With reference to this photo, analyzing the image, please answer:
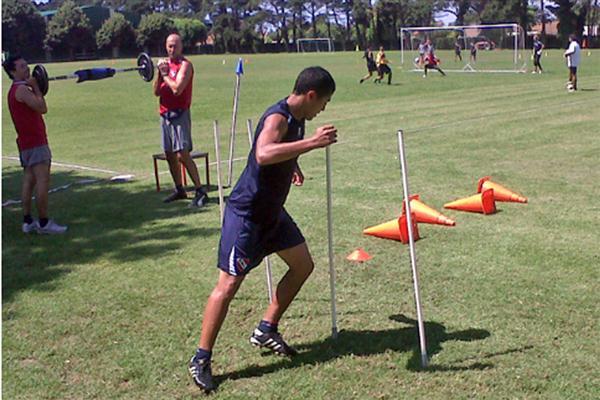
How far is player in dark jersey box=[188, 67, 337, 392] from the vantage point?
383cm

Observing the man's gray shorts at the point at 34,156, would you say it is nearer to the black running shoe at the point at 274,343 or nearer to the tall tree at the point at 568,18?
the black running shoe at the point at 274,343

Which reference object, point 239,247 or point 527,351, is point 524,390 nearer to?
point 527,351

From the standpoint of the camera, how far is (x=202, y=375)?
4066 mm

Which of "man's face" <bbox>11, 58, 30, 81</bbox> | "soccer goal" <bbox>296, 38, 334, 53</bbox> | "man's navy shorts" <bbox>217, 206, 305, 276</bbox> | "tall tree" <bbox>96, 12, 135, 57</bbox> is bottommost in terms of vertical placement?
"man's navy shorts" <bbox>217, 206, 305, 276</bbox>

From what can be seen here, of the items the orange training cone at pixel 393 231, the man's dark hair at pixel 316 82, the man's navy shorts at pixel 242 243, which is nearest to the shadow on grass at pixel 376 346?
the man's navy shorts at pixel 242 243

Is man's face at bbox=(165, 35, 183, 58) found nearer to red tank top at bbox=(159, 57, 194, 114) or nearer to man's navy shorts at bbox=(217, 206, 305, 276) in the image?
red tank top at bbox=(159, 57, 194, 114)

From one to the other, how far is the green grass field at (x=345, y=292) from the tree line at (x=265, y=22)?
232 ft

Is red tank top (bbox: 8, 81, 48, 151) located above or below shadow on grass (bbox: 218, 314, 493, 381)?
above

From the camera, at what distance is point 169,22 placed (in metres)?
100

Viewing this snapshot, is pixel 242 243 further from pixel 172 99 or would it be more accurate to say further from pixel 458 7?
pixel 458 7

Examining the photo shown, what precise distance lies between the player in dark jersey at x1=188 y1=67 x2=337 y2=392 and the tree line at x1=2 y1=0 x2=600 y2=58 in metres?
75.3

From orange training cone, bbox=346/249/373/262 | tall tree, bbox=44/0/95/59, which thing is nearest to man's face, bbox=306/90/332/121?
orange training cone, bbox=346/249/373/262

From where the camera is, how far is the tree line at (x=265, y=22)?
89000mm

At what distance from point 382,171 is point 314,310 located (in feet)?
17.7
